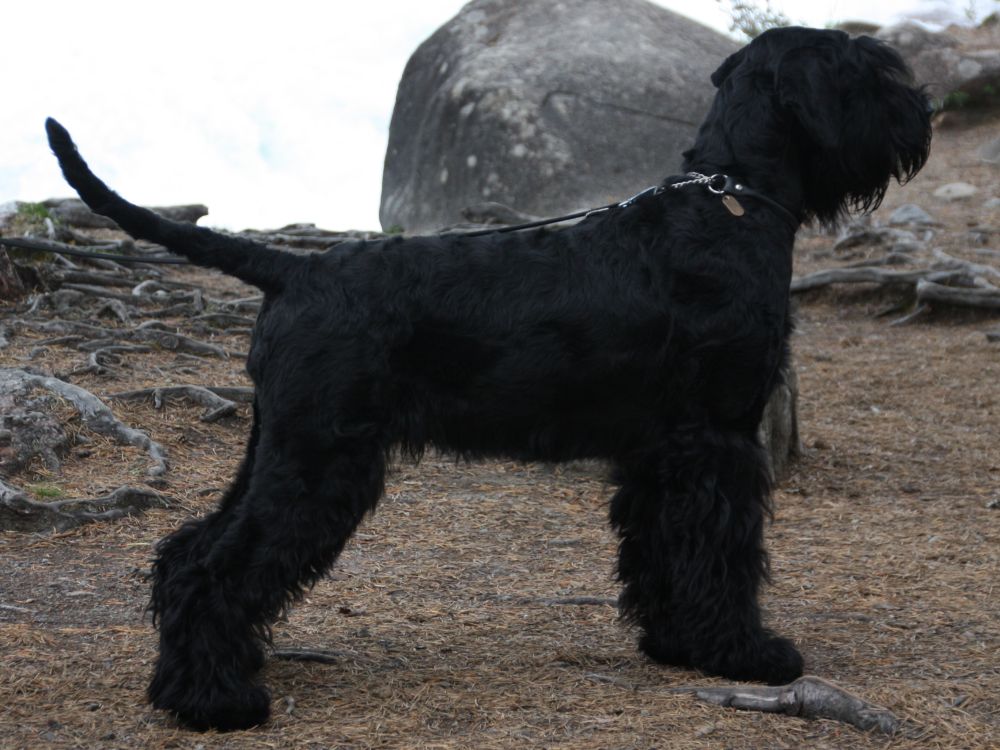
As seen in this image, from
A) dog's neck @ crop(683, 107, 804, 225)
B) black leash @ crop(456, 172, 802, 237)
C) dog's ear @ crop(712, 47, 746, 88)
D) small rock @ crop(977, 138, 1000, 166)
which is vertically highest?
small rock @ crop(977, 138, 1000, 166)

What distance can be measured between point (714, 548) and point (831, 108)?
1.60m

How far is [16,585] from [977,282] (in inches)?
365

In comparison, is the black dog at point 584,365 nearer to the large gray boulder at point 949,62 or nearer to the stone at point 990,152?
the stone at point 990,152

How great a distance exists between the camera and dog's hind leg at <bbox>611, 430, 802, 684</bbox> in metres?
3.78

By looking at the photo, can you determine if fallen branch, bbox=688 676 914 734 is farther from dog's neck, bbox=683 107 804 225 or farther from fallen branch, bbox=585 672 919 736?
dog's neck, bbox=683 107 804 225

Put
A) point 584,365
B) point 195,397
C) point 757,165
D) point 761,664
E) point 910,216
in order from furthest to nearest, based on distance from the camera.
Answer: point 910,216
point 195,397
point 757,165
point 761,664
point 584,365

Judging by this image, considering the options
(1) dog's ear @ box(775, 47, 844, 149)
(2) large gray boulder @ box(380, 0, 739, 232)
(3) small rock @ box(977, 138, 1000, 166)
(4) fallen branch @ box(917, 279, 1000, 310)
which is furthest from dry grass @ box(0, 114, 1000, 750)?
(3) small rock @ box(977, 138, 1000, 166)

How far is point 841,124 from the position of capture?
13.2 feet

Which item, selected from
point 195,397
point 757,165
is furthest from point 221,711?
point 195,397

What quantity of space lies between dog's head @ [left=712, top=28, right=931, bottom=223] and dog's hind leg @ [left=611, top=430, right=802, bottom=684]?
107 cm

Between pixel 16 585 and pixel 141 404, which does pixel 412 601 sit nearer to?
pixel 16 585

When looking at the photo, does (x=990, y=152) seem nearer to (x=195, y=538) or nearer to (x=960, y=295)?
(x=960, y=295)

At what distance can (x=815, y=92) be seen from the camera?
3971 mm

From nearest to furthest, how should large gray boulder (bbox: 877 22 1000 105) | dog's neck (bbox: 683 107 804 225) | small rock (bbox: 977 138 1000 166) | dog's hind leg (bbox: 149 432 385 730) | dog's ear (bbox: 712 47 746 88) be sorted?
dog's hind leg (bbox: 149 432 385 730), dog's neck (bbox: 683 107 804 225), dog's ear (bbox: 712 47 746 88), small rock (bbox: 977 138 1000 166), large gray boulder (bbox: 877 22 1000 105)
